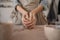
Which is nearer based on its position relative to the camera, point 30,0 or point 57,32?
point 57,32

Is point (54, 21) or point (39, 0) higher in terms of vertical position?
point (39, 0)

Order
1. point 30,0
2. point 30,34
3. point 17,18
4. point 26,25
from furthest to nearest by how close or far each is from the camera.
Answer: point 17,18
point 30,0
point 26,25
point 30,34

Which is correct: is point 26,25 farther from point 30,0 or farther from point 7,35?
point 30,0

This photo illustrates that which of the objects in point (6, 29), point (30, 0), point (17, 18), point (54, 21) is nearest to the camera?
point (6, 29)

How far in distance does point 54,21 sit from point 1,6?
2.25ft

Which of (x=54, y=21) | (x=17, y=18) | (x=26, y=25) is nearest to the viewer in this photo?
(x=26, y=25)

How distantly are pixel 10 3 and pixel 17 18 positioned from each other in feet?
1.18

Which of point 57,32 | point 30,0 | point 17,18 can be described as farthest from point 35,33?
point 17,18

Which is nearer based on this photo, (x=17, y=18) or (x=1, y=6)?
(x=17, y=18)

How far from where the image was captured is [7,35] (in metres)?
0.35

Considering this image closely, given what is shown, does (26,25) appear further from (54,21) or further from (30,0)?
(54,21)

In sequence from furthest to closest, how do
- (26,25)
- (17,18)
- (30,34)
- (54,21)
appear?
1. (54,21)
2. (17,18)
3. (26,25)
4. (30,34)

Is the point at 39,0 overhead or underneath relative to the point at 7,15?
overhead

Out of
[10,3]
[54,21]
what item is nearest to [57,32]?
[54,21]
